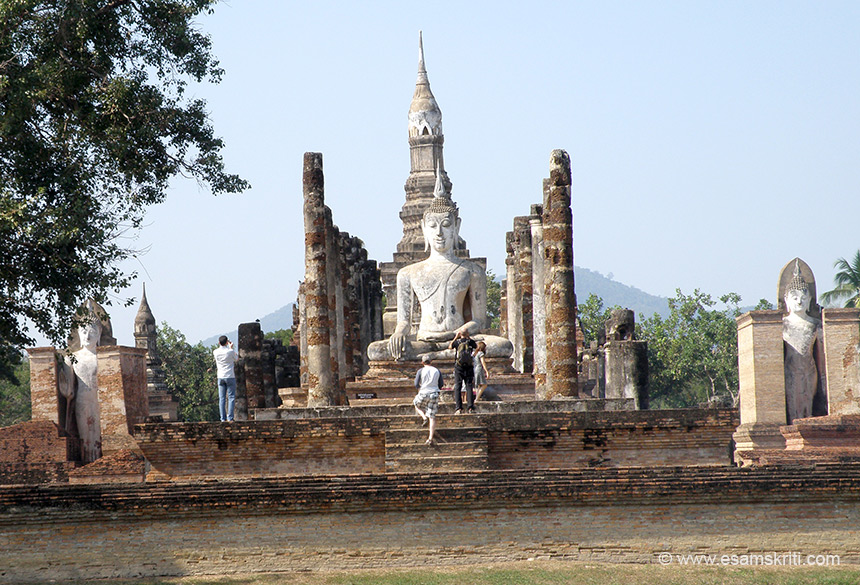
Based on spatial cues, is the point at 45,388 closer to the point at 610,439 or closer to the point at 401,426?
the point at 401,426

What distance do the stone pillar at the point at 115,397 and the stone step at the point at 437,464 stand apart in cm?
782

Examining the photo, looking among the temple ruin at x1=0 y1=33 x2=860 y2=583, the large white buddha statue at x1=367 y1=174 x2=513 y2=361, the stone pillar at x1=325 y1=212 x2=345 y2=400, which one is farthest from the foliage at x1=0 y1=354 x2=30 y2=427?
the large white buddha statue at x1=367 y1=174 x2=513 y2=361

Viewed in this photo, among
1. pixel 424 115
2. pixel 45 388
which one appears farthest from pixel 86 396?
pixel 424 115

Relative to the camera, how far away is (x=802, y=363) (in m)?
22.8

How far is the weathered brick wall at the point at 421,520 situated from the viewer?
12.5m

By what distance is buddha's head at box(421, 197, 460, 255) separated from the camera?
79.1 ft

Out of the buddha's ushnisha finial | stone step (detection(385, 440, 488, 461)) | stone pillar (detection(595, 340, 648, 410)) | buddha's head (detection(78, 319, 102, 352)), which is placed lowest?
stone step (detection(385, 440, 488, 461))

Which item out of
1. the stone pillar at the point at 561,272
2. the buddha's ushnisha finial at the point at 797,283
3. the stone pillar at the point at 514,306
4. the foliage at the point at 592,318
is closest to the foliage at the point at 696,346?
the foliage at the point at 592,318

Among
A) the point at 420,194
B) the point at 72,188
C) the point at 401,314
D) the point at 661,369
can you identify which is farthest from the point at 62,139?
the point at 661,369

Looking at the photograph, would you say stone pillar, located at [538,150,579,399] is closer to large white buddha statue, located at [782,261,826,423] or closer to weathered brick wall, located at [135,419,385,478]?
weathered brick wall, located at [135,419,385,478]

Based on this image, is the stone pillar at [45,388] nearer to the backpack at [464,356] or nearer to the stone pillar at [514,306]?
the backpack at [464,356]

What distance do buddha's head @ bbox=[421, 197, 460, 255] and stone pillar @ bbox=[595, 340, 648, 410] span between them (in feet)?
12.7

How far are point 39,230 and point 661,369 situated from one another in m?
46.5

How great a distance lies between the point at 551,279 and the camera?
18.7 meters
